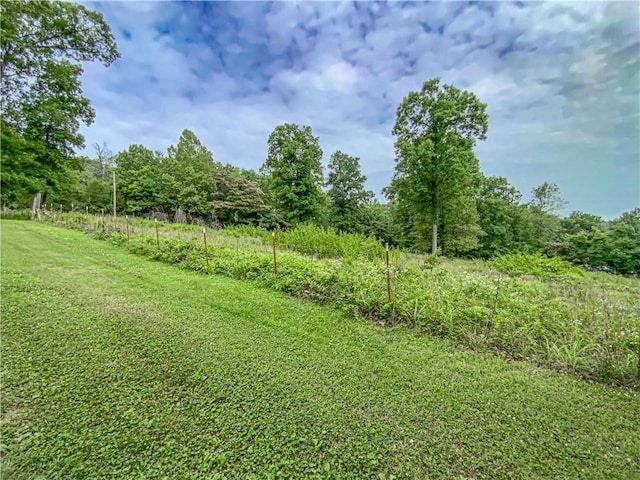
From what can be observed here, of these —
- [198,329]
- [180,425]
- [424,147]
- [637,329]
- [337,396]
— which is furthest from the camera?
[424,147]

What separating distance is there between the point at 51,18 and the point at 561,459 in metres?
15.5

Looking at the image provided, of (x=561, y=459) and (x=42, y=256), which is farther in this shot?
(x=42, y=256)

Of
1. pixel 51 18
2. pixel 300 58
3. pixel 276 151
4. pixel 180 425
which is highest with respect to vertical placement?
pixel 51 18

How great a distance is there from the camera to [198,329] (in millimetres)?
2838

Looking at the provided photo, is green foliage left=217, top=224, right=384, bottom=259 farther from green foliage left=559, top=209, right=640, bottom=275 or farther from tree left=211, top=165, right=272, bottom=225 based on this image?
green foliage left=559, top=209, right=640, bottom=275

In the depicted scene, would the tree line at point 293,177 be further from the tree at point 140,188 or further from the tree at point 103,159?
the tree at point 103,159

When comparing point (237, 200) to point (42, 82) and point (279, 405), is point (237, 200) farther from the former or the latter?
point (279, 405)

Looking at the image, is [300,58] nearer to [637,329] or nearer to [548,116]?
[548,116]

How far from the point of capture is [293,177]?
56.3 feet

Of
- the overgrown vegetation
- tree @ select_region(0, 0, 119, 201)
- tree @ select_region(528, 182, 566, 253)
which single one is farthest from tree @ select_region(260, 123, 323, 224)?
tree @ select_region(528, 182, 566, 253)

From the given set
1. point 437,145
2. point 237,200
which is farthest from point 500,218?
point 237,200

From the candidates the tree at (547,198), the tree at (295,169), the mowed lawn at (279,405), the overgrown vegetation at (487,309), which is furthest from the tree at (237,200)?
the tree at (547,198)

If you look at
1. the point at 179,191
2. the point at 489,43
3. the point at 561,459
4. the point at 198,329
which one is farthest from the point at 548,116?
the point at 179,191

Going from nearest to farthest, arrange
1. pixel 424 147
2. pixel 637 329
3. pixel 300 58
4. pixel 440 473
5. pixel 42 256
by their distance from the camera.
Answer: pixel 440 473, pixel 637 329, pixel 42 256, pixel 300 58, pixel 424 147
